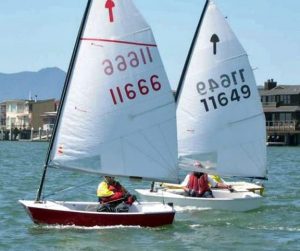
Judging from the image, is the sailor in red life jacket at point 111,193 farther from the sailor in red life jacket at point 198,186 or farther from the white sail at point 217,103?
the white sail at point 217,103

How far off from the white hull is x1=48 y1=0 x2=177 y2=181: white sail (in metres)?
3.65

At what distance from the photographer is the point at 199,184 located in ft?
84.7

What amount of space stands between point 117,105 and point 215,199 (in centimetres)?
535

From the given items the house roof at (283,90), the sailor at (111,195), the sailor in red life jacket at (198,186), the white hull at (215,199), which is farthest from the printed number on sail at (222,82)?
the house roof at (283,90)

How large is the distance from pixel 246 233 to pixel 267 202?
8656 millimetres

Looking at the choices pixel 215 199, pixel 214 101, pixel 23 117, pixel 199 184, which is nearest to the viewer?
pixel 215 199

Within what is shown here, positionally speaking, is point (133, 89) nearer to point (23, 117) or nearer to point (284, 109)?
point (284, 109)

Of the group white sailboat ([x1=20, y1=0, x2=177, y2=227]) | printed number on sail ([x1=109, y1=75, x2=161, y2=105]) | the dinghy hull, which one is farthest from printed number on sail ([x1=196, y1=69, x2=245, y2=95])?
the dinghy hull

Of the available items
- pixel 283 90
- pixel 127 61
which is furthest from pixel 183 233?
pixel 283 90

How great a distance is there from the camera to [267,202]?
30.0 metres

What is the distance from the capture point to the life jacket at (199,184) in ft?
84.3

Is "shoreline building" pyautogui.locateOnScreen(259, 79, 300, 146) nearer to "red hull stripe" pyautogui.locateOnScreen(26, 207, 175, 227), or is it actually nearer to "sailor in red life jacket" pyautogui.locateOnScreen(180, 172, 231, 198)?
"sailor in red life jacket" pyautogui.locateOnScreen(180, 172, 231, 198)

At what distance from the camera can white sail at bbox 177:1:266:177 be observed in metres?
26.6

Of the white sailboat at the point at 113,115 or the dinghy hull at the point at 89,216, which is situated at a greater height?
the white sailboat at the point at 113,115
